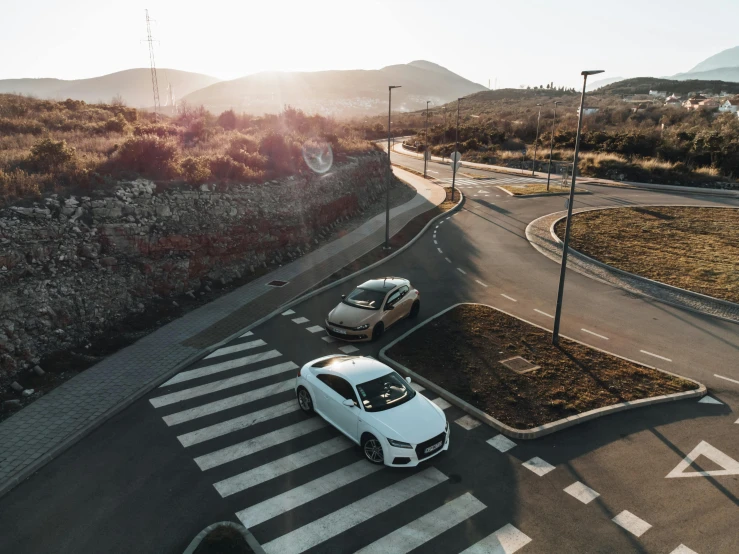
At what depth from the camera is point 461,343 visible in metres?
14.5

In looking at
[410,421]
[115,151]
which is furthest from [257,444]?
[115,151]

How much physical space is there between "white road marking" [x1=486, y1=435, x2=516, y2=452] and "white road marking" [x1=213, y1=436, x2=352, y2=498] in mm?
3058

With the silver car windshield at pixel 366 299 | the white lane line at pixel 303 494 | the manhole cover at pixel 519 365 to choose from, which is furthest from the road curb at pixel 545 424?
the white lane line at pixel 303 494

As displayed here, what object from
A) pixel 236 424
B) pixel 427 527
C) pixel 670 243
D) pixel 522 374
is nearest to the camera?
pixel 427 527

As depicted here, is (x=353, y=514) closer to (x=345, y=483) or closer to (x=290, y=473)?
(x=345, y=483)

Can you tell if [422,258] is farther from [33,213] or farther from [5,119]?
[5,119]

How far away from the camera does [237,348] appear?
14523 mm

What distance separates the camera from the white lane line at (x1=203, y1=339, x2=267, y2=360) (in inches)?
558

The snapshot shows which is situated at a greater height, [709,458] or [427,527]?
[427,527]

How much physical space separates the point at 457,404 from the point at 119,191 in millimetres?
14535

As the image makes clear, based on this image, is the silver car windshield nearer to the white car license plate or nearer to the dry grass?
the white car license plate

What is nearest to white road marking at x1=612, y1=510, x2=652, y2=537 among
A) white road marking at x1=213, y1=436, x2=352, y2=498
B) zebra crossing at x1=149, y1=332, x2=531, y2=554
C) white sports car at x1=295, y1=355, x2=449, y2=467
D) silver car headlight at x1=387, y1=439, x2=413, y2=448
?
zebra crossing at x1=149, y1=332, x2=531, y2=554

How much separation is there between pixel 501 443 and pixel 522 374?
3044 mm

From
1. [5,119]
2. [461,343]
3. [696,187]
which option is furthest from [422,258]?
[696,187]
